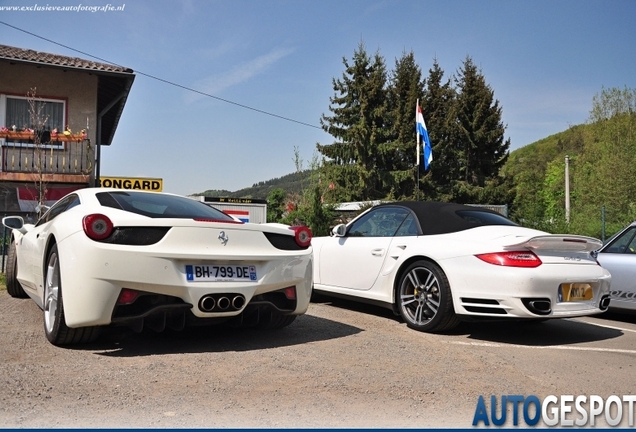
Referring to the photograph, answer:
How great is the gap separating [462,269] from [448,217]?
83 cm

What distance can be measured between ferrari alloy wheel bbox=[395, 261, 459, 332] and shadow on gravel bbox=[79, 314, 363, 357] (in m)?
0.62

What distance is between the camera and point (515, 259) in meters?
5.18

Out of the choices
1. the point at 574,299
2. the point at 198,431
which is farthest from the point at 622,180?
the point at 198,431

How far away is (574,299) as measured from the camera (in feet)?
17.5

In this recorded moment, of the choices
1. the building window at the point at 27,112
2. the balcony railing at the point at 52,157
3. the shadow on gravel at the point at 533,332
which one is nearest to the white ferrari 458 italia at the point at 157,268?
the shadow on gravel at the point at 533,332

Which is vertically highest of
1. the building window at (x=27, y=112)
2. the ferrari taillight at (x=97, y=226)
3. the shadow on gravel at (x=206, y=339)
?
the building window at (x=27, y=112)

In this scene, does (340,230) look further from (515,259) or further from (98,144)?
(98,144)

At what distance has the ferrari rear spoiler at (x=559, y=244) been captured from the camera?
5184 millimetres

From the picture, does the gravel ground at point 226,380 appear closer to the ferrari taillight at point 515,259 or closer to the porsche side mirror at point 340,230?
the ferrari taillight at point 515,259

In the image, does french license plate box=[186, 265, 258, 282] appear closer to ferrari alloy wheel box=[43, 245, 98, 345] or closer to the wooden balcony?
ferrari alloy wheel box=[43, 245, 98, 345]

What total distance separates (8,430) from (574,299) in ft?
14.8

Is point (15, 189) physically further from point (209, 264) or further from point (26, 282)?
point (209, 264)

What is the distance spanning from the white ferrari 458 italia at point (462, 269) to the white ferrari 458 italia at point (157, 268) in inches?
51.8

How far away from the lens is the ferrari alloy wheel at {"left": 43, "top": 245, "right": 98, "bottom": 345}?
4.22 metres
